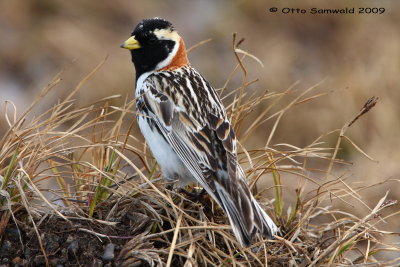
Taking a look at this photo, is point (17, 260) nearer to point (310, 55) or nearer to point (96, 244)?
point (96, 244)

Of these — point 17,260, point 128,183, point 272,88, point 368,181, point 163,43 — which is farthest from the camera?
point 272,88

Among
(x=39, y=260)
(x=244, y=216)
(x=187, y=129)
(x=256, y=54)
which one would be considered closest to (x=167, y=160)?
(x=187, y=129)

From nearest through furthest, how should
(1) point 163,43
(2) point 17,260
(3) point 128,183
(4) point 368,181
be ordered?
(2) point 17,260
(3) point 128,183
(1) point 163,43
(4) point 368,181

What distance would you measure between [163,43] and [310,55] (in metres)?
4.46

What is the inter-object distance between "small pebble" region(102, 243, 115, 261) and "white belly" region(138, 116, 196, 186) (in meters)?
0.61

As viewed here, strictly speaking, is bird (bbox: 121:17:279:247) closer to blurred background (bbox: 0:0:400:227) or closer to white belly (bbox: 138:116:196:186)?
white belly (bbox: 138:116:196:186)

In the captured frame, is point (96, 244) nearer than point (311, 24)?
Yes

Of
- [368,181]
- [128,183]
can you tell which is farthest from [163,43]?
[368,181]

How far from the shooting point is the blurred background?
8.05m

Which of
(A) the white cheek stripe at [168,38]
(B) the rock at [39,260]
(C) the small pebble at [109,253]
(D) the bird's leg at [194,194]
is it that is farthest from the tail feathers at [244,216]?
(A) the white cheek stripe at [168,38]

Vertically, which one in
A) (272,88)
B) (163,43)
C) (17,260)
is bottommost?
(272,88)

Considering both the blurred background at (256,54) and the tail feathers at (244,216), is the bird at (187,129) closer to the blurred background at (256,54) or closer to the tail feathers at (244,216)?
the tail feathers at (244,216)

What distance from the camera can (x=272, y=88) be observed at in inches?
332

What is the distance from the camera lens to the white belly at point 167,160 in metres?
4.47
